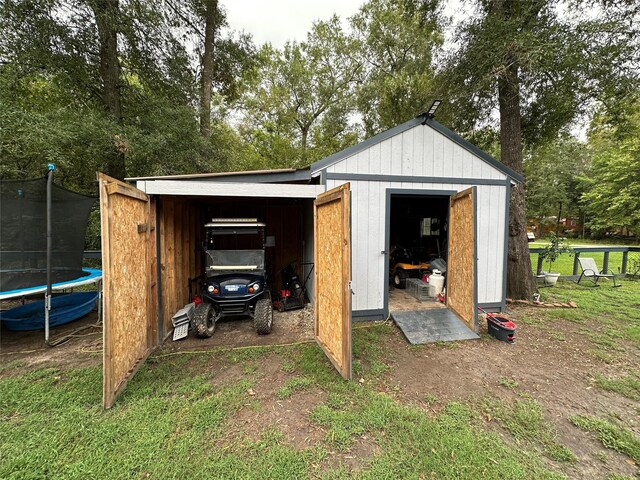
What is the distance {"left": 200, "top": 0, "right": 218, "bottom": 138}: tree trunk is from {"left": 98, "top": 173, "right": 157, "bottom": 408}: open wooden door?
20.1 feet

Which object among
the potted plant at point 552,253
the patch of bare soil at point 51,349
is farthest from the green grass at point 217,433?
the potted plant at point 552,253

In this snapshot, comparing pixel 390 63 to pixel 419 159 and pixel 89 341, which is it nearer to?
pixel 419 159

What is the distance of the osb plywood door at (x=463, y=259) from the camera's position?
4.04 metres

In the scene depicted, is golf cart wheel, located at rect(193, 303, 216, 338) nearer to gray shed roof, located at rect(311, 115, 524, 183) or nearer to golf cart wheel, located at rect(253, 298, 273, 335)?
golf cart wheel, located at rect(253, 298, 273, 335)

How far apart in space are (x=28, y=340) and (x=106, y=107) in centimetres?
621

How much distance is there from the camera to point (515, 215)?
19.3 feet

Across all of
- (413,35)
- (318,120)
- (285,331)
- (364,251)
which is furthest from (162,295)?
(318,120)

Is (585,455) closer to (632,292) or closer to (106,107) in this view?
(632,292)

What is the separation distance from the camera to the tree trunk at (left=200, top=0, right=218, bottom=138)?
8.39 m

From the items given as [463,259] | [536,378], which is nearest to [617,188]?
[463,259]

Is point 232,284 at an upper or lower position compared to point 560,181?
lower

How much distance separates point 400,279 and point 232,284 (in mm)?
4291

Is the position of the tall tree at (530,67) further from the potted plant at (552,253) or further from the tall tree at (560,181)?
the tall tree at (560,181)

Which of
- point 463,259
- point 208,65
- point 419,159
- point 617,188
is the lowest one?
point 463,259
